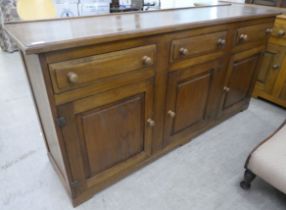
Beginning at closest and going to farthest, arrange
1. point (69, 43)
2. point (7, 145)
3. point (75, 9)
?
1. point (69, 43)
2. point (7, 145)
3. point (75, 9)

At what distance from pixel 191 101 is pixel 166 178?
0.53 m

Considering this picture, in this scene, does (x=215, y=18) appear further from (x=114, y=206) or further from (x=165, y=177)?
(x=114, y=206)


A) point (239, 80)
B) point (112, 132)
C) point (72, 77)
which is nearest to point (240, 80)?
point (239, 80)

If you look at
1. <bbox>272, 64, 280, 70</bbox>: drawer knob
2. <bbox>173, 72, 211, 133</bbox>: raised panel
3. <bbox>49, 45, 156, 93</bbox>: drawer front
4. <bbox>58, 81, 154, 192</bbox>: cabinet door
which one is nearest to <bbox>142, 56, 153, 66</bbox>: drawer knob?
<bbox>49, 45, 156, 93</bbox>: drawer front

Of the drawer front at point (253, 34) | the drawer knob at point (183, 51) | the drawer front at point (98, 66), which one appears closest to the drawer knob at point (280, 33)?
the drawer front at point (253, 34)

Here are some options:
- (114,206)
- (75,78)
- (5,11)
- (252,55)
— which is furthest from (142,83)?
(5,11)

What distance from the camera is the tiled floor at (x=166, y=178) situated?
1.24 metres

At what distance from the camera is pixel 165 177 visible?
1.41m

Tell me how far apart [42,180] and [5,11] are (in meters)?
2.89

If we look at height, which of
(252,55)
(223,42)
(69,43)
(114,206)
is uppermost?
(69,43)

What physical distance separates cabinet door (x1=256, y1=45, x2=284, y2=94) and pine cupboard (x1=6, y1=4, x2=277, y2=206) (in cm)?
39

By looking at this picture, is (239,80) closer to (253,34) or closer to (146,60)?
(253,34)

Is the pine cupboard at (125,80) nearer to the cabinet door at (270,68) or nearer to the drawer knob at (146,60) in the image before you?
the drawer knob at (146,60)

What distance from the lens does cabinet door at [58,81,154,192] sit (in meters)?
0.98
